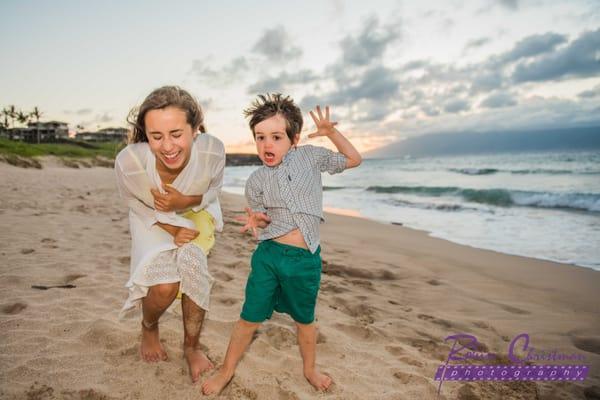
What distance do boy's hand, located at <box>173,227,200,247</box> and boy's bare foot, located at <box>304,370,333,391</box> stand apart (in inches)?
46.3

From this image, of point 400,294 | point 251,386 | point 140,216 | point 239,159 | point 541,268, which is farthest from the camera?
A: point 239,159

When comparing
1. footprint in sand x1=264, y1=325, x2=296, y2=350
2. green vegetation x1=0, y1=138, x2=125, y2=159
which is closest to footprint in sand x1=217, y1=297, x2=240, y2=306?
footprint in sand x1=264, y1=325, x2=296, y2=350

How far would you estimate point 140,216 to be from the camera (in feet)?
8.78

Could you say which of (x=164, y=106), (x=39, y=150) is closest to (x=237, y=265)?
(x=164, y=106)

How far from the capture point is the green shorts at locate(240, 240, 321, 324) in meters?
2.41

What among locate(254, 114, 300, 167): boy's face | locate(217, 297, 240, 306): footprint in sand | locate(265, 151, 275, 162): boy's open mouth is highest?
locate(254, 114, 300, 167): boy's face

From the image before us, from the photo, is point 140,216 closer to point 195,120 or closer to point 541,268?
point 195,120

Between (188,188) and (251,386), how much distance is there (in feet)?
4.42

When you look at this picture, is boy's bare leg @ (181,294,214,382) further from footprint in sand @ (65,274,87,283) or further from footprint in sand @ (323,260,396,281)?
footprint in sand @ (323,260,396,281)

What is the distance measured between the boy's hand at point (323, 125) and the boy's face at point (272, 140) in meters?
0.22

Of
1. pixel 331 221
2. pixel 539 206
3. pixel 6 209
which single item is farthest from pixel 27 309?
pixel 539 206

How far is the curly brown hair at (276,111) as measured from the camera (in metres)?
2.56

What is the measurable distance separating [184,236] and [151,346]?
84 cm

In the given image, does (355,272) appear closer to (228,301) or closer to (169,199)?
(228,301)
